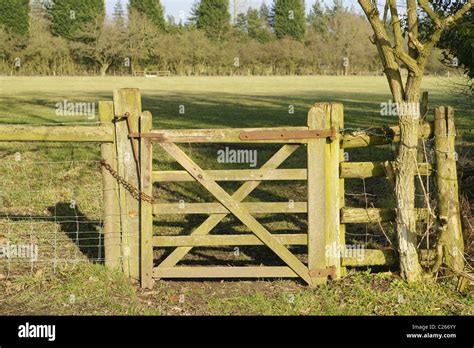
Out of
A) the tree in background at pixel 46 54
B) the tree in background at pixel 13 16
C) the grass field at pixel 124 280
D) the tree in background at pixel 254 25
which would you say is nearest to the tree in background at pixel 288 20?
the tree in background at pixel 254 25

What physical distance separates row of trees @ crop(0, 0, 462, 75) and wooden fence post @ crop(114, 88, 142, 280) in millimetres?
77980

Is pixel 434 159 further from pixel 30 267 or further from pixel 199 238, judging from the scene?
pixel 30 267

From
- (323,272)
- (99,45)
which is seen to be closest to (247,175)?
(323,272)

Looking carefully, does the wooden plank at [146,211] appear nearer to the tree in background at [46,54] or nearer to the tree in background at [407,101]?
the tree in background at [407,101]

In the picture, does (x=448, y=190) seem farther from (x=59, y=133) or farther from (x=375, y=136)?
(x=59, y=133)

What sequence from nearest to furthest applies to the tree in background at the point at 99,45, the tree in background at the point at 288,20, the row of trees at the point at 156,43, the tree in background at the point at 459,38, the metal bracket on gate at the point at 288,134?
the metal bracket on gate at the point at 288,134 < the tree in background at the point at 459,38 < the row of trees at the point at 156,43 < the tree in background at the point at 99,45 < the tree in background at the point at 288,20

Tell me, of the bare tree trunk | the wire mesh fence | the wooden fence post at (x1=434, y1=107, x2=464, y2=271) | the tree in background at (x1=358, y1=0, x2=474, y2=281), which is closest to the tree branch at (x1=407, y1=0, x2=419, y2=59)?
the tree in background at (x1=358, y1=0, x2=474, y2=281)

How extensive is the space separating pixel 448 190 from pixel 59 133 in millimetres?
4251

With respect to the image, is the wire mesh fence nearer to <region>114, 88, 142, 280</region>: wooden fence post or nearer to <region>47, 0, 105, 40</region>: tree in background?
<region>114, 88, 142, 280</region>: wooden fence post

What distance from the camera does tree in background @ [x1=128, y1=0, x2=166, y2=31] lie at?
10331 cm

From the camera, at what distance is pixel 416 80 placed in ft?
23.1

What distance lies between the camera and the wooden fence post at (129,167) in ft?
23.7

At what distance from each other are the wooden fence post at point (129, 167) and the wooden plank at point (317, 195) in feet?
6.23
